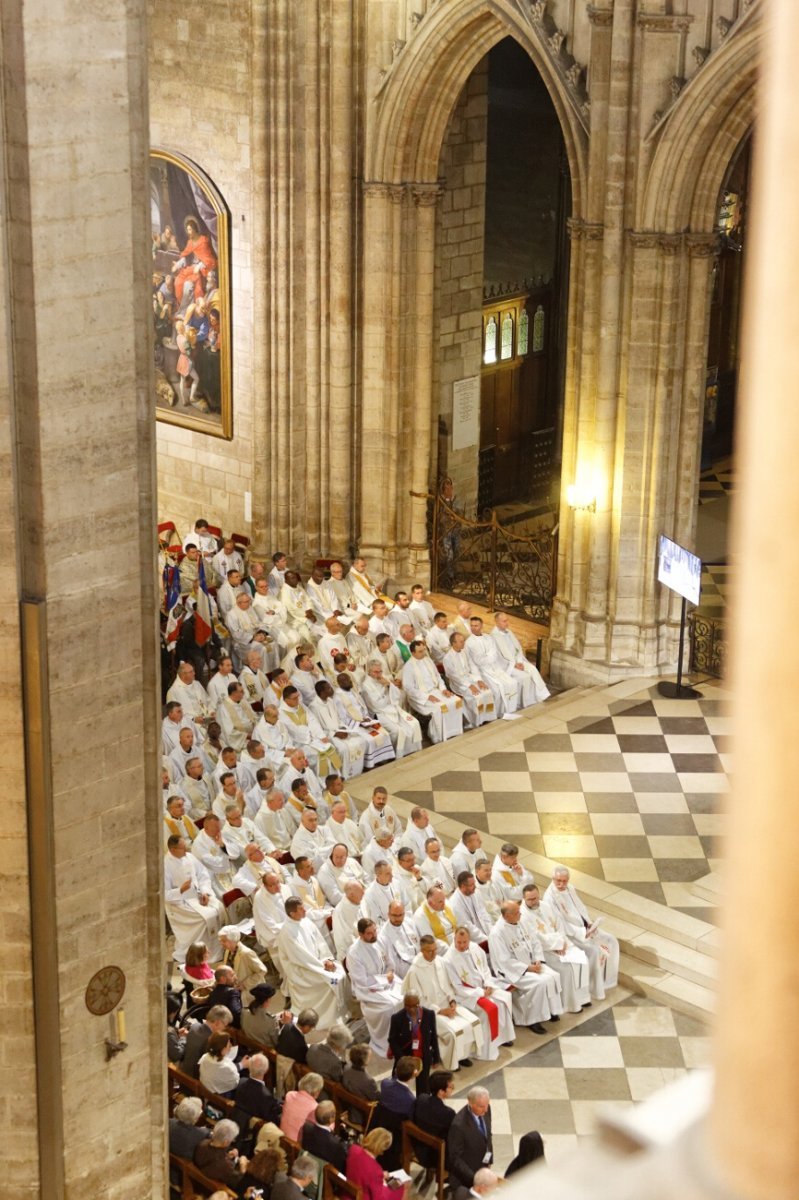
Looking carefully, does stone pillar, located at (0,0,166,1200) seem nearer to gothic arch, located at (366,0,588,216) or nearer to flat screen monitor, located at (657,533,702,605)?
flat screen monitor, located at (657,533,702,605)

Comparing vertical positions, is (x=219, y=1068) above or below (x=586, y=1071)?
above

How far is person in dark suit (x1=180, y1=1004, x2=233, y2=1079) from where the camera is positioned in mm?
10320

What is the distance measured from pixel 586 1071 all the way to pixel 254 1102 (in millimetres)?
2624

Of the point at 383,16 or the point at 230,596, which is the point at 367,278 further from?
the point at 230,596

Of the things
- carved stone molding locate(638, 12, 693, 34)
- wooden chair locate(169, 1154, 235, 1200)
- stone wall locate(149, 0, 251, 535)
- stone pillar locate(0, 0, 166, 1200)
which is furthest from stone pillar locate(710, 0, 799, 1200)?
stone wall locate(149, 0, 251, 535)

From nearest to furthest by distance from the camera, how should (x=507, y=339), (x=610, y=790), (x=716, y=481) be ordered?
(x=610, y=790), (x=507, y=339), (x=716, y=481)

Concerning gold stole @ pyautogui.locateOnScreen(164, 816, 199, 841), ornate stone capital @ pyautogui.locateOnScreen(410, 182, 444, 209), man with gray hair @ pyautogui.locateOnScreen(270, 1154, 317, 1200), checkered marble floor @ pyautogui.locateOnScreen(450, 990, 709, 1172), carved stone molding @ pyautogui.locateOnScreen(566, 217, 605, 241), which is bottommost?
checkered marble floor @ pyautogui.locateOnScreen(450, 990, 709, 1172)

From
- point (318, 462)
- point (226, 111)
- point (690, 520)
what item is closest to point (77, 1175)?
point (690, 520)

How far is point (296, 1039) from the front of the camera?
10508 mm

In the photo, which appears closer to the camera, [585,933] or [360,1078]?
[360,1078]

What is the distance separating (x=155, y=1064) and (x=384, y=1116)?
1922 millimetres

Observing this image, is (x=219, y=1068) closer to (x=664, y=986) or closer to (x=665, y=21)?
(x=664, y=986)

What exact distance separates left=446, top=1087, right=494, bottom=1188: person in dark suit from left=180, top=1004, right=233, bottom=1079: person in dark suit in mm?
1445

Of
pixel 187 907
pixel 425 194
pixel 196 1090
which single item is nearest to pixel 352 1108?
pixel 196 1090
